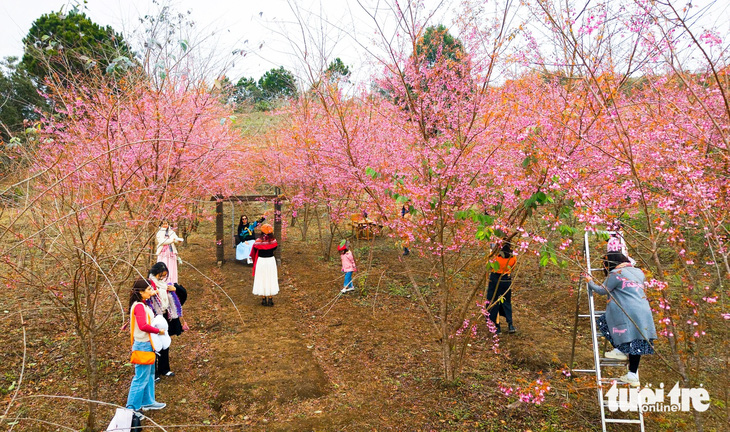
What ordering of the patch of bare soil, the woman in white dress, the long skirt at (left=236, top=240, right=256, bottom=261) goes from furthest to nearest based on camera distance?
the long skirt at (left=236, top=240, right=256, bottom=261) → the woman in white dress → the patch of bare soil

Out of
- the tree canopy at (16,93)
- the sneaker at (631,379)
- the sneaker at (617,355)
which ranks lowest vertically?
the sneaker at (631,379)

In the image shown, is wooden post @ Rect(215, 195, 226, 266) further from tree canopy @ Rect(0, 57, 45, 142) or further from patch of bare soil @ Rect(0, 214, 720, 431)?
tree canopy @ Rect(0, 57, 45, 142)

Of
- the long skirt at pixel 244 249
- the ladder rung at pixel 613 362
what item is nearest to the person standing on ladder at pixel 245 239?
the long skirt at pixel 244 249

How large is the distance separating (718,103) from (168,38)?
7.83 m

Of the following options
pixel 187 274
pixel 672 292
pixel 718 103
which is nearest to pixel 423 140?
pixel 718 103

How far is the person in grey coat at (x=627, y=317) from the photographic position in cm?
380

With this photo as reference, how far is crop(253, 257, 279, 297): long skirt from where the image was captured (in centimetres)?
797

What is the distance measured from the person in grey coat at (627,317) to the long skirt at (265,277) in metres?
5.77

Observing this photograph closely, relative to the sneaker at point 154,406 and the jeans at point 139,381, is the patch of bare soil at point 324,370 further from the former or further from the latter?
the jeans at point 139,381

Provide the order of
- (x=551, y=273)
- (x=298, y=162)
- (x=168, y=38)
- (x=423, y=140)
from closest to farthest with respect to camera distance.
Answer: (x=423, y=140) → (x=168, y=38) → (x=551, y=273) → (x=298, y=162)

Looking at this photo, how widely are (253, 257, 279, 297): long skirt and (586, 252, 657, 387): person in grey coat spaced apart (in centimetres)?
577

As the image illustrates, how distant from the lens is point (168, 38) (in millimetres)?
6246

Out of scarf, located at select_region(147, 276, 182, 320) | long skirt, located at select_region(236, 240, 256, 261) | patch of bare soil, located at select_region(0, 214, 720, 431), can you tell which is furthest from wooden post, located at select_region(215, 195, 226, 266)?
scarf, located at select_region(147, 276, 182, 320)

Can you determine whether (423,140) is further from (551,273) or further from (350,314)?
(551,273)
